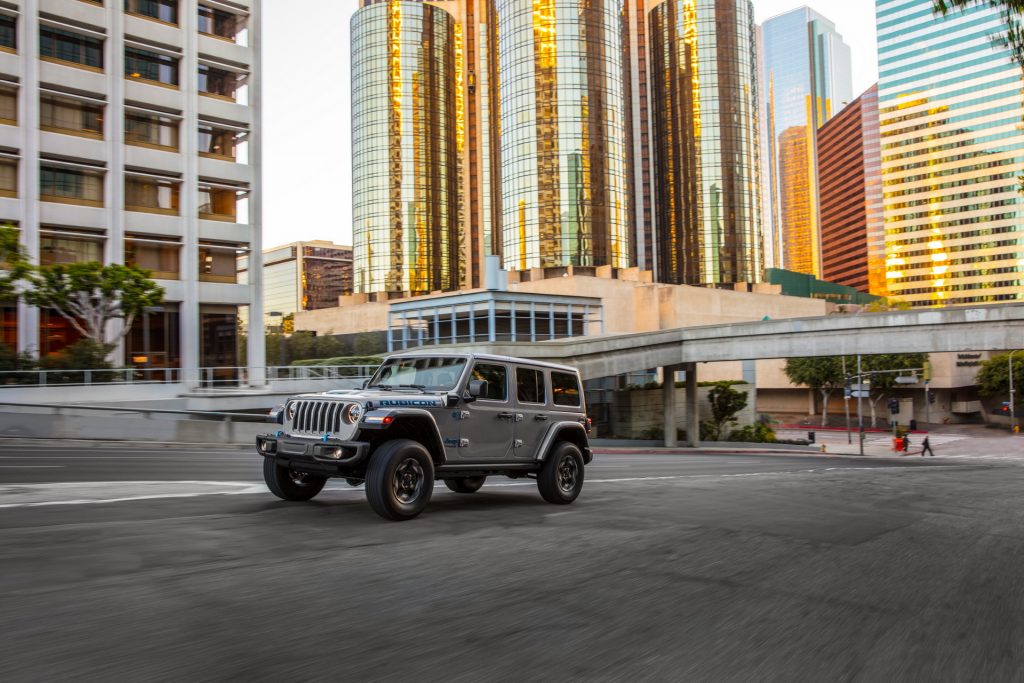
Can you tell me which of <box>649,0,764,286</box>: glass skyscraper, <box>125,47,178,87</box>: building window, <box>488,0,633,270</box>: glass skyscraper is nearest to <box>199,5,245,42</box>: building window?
<box>125,47,178,87</box>: building window

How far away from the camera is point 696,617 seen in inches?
191

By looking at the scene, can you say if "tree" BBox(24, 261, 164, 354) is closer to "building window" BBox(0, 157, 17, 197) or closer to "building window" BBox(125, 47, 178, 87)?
"building window" BBox(0, 157, 17, 197)

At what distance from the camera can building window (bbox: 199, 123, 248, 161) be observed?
1885 inches

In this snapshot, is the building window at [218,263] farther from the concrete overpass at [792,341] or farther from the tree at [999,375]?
the tree at [999,375]

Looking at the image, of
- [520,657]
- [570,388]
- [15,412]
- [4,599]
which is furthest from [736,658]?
[15,412]

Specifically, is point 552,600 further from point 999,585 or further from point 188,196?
point 188,196

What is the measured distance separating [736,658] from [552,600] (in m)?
1.45

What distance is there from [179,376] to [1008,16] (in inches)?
1624

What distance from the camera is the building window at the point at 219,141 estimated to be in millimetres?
47875

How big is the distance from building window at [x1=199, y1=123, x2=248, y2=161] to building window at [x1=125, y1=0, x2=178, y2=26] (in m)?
6.61

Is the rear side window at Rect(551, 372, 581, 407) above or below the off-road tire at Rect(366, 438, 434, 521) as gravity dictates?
above

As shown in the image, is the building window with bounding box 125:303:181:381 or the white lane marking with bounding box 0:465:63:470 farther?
the building window with bounding box 125:303:181:381

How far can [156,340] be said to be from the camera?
4447 centimetres

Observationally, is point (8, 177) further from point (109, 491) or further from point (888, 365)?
point (888, 365)
